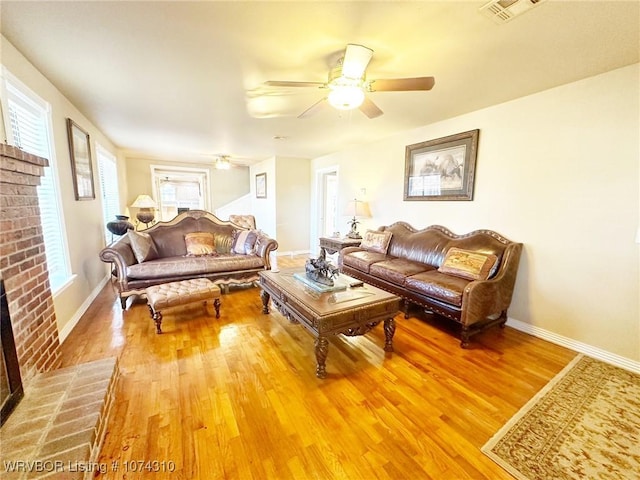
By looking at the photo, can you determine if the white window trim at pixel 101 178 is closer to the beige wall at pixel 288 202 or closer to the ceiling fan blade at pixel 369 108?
Answer: the beige wall at pixel 288 202

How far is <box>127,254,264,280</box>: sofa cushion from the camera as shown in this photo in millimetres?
3182

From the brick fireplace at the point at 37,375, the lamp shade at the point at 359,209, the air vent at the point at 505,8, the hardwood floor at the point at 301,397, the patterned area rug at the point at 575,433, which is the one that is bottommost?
the patterned area rug at the point at 575,433

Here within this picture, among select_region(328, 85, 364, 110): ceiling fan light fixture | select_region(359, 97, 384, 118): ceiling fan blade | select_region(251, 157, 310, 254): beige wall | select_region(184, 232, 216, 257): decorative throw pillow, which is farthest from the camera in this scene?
select_region(251, 157, 310, 254): beige wall

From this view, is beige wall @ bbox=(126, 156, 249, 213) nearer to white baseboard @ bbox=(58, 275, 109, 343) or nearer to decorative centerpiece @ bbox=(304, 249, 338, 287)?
white baseboard @ bbox=(58, 275, 109, 343)

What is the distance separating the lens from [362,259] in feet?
12.0

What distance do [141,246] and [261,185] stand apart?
384 centimetres

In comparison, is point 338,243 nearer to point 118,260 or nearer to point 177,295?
point 177,295

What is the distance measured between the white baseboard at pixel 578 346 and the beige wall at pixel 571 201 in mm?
30

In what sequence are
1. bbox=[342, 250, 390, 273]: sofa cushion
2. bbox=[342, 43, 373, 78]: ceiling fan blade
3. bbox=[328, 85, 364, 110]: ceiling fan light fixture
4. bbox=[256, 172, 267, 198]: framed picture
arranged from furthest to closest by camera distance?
bbox=[256, 172, 267, 198]: framed picture < bbox=[342, 250, 390, 273]: sofa cushion < bbox=[328, 85, 364, 110]: ceiling fan light fixture < bbox=[342, 43, 373, 78]: ceiling fan blade

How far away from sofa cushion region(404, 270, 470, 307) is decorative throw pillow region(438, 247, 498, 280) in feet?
0.24

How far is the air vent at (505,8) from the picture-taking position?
140 cm

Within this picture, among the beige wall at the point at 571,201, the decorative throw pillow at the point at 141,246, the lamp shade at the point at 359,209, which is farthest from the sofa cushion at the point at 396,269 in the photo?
the decorative throw pillow at the point at 141,246

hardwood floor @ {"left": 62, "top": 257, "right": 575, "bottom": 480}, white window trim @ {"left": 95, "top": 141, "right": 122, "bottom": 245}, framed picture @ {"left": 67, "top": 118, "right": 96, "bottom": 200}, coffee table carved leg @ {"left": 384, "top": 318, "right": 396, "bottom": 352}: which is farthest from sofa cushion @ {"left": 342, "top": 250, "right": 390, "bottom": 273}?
white window trim @ {"left": 95, "top": 141, "right": 122, "bottom": 245}

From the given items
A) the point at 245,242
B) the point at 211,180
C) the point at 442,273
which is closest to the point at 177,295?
the point at 245,242
